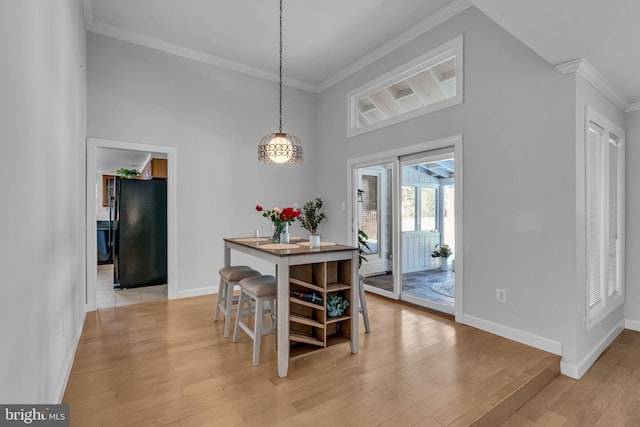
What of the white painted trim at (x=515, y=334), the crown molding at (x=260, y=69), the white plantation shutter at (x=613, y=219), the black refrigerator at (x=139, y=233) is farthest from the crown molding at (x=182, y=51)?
the white painted trim at (x=515, y=334)

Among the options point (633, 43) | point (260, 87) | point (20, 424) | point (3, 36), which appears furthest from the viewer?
point (260, 87)

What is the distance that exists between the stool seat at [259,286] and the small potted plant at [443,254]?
309 cm

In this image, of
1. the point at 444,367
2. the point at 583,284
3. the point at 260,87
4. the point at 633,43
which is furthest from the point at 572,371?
the point at 260,87

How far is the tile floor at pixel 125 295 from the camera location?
404 cm

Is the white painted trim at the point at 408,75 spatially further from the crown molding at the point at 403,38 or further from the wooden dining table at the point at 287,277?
the wooden dining table at the point at 287,277

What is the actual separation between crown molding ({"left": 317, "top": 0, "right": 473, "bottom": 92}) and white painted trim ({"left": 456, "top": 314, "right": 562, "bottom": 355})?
→ 3.10m

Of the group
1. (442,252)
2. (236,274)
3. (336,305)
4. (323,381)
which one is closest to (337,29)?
(236,274)

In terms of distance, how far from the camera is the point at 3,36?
3.44 ft

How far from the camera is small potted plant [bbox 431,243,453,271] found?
16.1 ft

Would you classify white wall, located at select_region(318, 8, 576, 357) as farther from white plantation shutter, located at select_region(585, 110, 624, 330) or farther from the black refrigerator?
the black refrigerator

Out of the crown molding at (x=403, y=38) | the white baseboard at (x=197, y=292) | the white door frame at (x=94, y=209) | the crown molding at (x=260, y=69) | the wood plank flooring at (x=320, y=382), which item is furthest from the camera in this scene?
the white baseboard at (x=197, y=292)

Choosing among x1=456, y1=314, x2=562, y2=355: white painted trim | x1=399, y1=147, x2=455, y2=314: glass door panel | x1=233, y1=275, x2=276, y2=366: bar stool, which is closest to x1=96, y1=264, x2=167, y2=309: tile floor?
x1=233, y1=275, x2=276, y2=366: bar stool

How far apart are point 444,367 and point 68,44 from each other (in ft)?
12.1

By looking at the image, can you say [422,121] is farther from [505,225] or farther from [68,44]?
[68,44]
